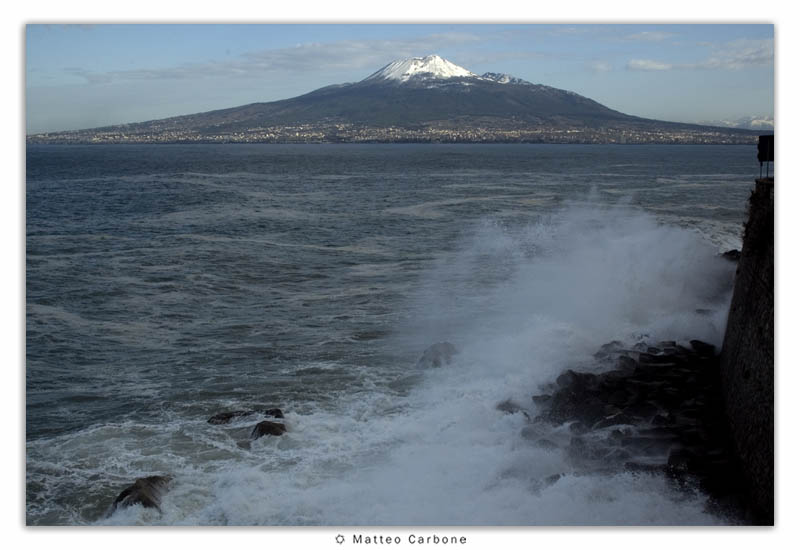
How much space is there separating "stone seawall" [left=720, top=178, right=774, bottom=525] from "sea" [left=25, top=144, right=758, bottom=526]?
750mm

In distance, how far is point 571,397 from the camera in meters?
12.2

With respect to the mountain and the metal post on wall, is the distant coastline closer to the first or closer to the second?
the mountain

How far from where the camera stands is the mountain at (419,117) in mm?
48656

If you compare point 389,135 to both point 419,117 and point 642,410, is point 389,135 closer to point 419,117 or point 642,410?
point 419,117

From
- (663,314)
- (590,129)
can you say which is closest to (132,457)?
(663,314)

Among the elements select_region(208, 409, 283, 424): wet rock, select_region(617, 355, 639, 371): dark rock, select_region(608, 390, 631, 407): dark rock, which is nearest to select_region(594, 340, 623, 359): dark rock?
select_region(617, 355, 639, 371): dark rock

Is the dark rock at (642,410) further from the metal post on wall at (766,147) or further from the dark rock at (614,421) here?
the metal post on wall at (766,147)

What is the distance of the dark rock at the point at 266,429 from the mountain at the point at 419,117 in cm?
3109

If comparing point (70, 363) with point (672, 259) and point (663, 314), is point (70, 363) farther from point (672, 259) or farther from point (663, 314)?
point (672, 259)

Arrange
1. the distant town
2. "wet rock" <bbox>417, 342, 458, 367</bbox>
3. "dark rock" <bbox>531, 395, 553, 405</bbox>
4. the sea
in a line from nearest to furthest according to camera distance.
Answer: the sea → "dark rock" <bbox>531, 395, 553, 405</bbox> → "wet rock" <bbox>417, 342, 458, 367</bbox> → the distant town

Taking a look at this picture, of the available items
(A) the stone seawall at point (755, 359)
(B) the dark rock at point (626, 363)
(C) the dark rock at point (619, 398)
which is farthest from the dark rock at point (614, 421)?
(B) the dark rock at point (626, 363)

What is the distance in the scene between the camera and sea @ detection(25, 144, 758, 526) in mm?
9406

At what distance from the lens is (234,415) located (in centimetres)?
1211

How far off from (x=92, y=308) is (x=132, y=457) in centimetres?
894
